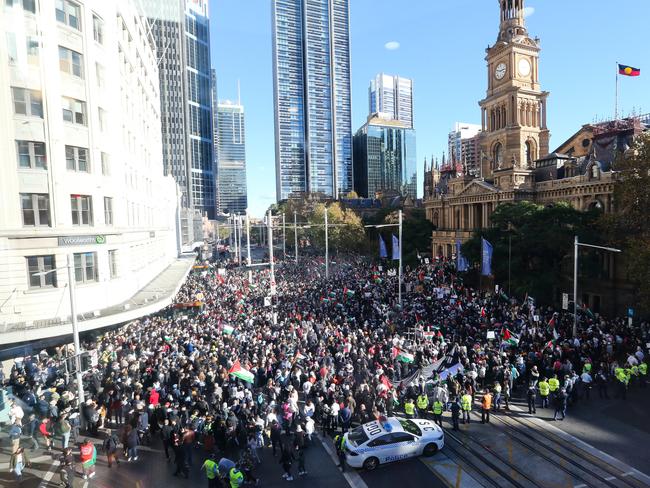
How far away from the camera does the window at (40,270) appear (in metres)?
20.7

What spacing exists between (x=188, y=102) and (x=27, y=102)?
411 feet

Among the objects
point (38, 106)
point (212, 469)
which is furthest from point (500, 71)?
point (212, 469)

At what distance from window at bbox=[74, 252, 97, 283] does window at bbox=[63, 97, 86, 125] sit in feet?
23.4

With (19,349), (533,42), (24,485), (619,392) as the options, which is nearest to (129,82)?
(19,349)

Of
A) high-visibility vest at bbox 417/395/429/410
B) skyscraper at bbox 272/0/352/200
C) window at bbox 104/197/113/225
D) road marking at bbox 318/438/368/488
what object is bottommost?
road marking at bbox 318/438/368/488

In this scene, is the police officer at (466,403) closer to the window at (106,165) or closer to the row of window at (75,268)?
the row of window at (75,268)

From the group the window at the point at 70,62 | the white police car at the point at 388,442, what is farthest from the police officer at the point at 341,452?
the window at the point at 70,62

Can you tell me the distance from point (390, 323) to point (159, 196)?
33.2 metres

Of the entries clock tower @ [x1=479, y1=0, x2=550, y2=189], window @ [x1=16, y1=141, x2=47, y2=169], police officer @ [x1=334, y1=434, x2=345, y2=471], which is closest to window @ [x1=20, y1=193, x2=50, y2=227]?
window @ [x1=16, y1=141, x2=47, y2=169]

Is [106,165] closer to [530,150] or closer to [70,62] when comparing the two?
[70,62]

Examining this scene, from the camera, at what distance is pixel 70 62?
22.4 m

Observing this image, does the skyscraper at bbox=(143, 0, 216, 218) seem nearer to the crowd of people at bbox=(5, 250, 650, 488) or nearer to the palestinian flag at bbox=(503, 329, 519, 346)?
the crowd of people at bbox=(5, 250, 650, 488)

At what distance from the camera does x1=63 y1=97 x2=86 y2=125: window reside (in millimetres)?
22125

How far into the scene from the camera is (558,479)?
12.6m
